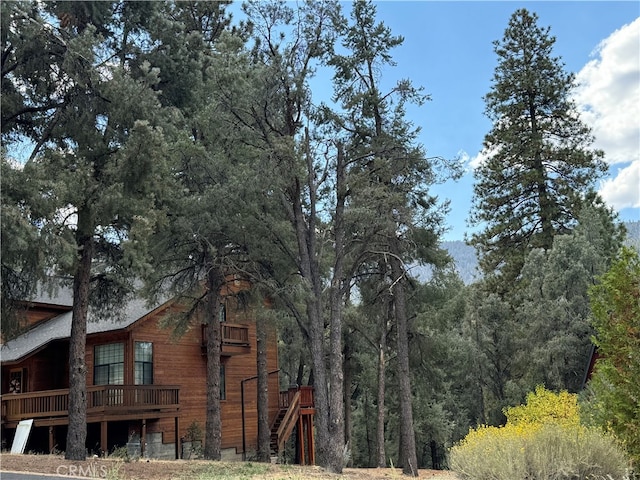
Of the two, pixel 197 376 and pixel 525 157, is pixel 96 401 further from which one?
pixel 525 157

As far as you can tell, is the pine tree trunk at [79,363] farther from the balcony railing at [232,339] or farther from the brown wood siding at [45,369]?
the balcony railing at [232,339]

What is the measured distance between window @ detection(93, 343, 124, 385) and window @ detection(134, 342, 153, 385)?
491 mm

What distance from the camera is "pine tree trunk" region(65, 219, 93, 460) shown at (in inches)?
494

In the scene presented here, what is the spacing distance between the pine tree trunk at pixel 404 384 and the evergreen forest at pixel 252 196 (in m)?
0.08

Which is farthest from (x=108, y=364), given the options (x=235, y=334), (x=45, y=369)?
(x=235, y=334)

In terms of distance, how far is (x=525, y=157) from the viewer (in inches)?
1227

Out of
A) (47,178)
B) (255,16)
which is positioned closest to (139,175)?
(47,178)

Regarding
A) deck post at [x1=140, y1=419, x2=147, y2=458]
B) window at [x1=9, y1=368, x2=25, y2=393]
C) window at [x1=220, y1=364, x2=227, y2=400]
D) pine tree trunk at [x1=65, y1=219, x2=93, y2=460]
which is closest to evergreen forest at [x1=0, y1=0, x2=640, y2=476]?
pine tree trunk at [x1=65, y1=219, x2=93, y2=460]

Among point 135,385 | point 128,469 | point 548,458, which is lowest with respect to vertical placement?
point 128,469

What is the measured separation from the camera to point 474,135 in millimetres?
34969

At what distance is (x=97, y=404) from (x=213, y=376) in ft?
11.7

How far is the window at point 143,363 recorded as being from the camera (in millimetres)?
20516

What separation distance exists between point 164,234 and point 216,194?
5.95 feet

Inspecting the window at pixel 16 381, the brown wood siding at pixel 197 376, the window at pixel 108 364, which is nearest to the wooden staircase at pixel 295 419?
the brown wood siding at pixel 197 376
